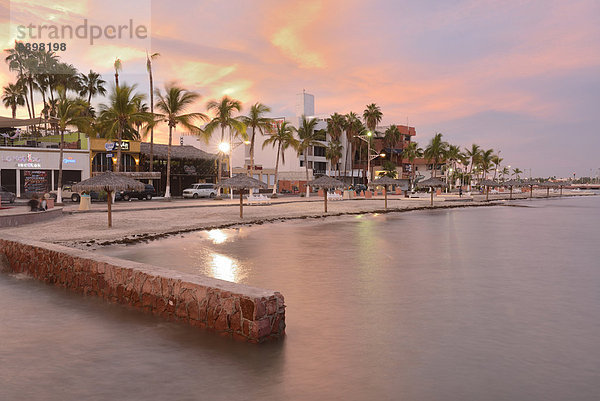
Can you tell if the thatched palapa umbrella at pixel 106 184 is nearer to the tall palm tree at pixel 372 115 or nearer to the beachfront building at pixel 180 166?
the beachfront building at pixel 180 166

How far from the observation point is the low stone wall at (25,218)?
69.6ft

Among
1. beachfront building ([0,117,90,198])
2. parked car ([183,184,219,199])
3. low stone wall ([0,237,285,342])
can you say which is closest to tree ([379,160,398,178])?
parked car ([183,184,219,199])

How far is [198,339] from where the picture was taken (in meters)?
7.02

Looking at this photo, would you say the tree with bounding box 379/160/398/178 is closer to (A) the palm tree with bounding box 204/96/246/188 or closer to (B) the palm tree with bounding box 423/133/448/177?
(B) the palm tree with bounding box 423/133/448/177

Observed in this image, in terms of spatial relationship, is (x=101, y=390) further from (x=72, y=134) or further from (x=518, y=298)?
(x=72, y=134)

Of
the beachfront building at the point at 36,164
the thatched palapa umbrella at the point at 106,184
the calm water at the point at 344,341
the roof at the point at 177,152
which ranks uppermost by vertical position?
the roof at the point at 177,152

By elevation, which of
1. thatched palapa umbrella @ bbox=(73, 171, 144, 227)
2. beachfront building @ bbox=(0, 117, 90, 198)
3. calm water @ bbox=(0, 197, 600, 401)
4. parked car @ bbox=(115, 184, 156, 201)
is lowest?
calm water @ bbox=(0, 197, 600, 401)

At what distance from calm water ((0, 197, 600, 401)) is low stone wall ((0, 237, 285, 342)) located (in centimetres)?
27

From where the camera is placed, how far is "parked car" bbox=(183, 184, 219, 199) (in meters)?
49.8

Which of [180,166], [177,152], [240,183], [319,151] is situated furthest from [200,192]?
[319,151]

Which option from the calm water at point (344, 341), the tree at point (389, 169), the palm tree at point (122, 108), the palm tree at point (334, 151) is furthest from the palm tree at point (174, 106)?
A: the tree at point (389, 169)

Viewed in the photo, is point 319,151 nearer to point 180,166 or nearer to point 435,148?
point 435,148

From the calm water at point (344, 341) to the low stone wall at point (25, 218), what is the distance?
10956 mm

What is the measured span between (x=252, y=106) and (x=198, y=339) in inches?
1837
